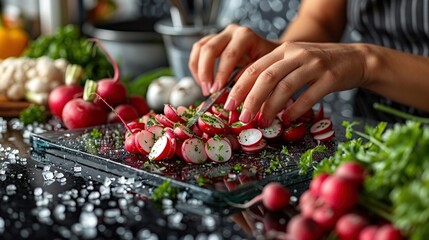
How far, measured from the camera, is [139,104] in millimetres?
1513

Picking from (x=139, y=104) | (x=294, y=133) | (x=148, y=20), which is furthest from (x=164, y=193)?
(x=148, y=20)

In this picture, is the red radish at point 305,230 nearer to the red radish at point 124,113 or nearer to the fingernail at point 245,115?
the fingernail at point 245,115

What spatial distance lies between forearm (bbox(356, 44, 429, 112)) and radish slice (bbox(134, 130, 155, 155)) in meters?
0.42

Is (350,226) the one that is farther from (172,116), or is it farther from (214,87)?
(214,87)

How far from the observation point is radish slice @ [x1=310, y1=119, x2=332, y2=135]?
1237 millimetres

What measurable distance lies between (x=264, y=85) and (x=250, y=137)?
9 centimetres

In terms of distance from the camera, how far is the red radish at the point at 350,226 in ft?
2.42

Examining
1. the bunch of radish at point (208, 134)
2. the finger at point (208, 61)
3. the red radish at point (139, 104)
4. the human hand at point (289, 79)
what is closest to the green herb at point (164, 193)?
the bunch of radish at point (208, 134)

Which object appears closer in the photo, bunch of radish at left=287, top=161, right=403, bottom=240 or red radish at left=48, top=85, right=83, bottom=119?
bunch of radish at left=287, top=161, right=403, bottom=240

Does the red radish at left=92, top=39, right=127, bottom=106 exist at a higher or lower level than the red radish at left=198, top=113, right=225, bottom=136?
lower

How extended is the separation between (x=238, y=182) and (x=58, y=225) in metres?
0.26

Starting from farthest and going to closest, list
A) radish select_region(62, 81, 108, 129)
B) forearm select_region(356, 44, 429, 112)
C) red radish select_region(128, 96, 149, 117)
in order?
1. red radish select_region(128, 96, 149, 117)
2. radish select_region(62, 81, 108, 129)
3. forearm select_region(356, 44, 429, 112)

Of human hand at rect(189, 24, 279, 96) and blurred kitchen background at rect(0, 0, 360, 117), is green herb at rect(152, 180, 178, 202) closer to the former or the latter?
human hand at rect(189, 24, 279, 96)

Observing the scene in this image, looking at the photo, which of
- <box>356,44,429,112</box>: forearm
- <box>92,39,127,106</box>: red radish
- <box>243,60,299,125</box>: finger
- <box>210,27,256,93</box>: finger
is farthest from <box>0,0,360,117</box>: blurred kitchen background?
<box>243,60,299,125</box>: finger
